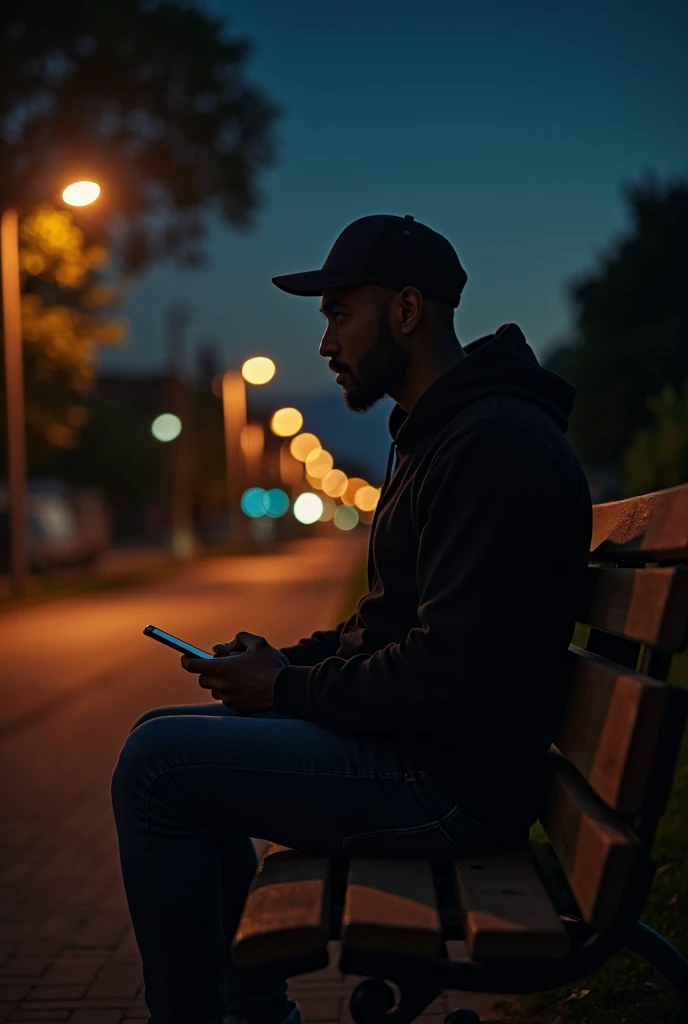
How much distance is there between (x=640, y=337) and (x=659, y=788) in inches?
1724

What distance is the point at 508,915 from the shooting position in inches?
96.3

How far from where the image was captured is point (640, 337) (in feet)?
147

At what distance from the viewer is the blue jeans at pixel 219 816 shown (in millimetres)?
2887

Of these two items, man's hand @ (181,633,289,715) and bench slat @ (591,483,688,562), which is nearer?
bench slat @ (591,483,688,562)

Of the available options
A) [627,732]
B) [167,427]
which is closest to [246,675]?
[627,732]

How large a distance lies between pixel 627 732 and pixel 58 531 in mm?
34523

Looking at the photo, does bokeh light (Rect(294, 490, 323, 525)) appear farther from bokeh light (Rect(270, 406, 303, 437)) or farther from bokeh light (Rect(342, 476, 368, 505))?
bokeh light (Rect(270, 406, 303, 437))

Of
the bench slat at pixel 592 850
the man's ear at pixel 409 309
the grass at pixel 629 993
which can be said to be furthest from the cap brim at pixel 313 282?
the grass at pixel 629 993

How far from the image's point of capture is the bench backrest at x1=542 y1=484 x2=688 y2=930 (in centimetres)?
237

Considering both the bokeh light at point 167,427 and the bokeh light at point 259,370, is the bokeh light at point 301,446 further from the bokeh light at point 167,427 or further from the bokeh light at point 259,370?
the bokeh light at point 259,370

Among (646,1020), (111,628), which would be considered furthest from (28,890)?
(111,628)

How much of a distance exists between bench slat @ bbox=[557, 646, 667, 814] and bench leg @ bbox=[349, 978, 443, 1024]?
57 centimetres

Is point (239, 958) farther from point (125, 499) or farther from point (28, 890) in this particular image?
point (125, 499)

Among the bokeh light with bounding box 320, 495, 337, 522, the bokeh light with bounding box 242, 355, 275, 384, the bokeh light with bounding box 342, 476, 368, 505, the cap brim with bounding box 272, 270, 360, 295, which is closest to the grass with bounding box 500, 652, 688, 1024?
the cap brim with bounding box 272, 270, 360, 295
